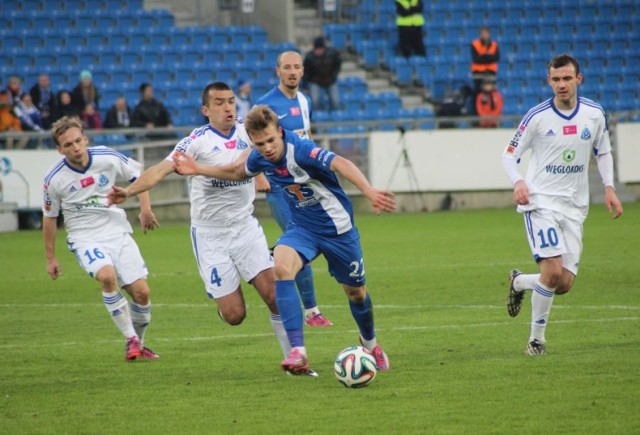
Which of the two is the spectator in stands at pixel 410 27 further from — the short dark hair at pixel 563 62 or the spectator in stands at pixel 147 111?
the short dark hair at pixel 563 62

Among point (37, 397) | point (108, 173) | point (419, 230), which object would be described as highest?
point (108, 173)

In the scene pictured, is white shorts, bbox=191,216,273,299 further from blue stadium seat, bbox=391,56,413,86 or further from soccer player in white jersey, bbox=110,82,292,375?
blue stadium seat, bbox=391,56,413,86

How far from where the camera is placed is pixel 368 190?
7.66 metres

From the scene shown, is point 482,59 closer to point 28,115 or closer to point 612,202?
point 28,115

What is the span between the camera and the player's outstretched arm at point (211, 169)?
8531 millimetres

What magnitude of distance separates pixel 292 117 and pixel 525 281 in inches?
126

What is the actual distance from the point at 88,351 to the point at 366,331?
276 cm

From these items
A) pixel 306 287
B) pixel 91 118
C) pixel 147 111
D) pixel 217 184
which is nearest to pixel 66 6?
pixel 91 118

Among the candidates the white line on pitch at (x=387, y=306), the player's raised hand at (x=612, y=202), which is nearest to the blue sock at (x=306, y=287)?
the white line on pitch at (x=387, y=306)

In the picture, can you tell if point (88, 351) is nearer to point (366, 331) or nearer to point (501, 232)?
point (366, 331)

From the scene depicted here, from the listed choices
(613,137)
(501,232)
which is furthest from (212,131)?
(613,137)

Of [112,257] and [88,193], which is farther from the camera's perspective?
[88,193]

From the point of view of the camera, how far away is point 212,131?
380 inches

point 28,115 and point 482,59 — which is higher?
point 482,59
